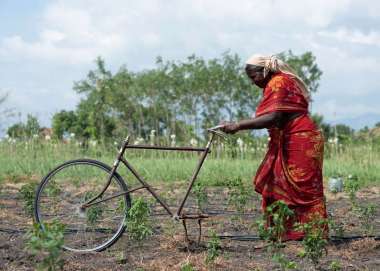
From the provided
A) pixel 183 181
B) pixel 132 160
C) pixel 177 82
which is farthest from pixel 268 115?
pixel 177 82

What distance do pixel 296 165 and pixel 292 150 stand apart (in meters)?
0.13

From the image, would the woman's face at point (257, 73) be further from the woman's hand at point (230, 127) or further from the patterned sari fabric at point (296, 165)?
the woman's hand at point (230, 127)

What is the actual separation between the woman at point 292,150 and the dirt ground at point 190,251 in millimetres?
350

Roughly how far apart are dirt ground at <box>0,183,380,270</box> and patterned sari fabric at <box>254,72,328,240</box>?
32 centimetres

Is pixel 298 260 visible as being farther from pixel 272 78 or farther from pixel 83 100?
pixel 83 100

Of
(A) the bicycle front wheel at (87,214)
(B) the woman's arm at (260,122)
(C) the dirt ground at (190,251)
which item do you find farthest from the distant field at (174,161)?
(B) the woman's arm at (260,122)

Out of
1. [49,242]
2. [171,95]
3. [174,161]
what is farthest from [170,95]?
[49,242]

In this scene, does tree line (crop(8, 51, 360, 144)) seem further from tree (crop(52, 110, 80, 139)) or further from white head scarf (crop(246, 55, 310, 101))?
white head scarf (crop(246, 55, 310, 101))

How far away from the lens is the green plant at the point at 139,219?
5227mm

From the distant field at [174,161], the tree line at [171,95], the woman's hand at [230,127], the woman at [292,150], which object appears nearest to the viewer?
the woman's hand at [230,127]

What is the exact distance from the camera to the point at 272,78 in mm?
5867

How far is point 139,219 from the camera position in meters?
5.30

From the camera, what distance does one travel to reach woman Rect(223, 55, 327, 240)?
585 centimetres

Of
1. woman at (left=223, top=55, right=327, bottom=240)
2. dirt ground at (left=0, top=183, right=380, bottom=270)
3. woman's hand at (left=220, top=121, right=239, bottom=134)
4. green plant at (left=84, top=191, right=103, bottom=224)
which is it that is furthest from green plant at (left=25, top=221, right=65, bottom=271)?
woman at (left=223, top=55, right=327, bottom=240)
